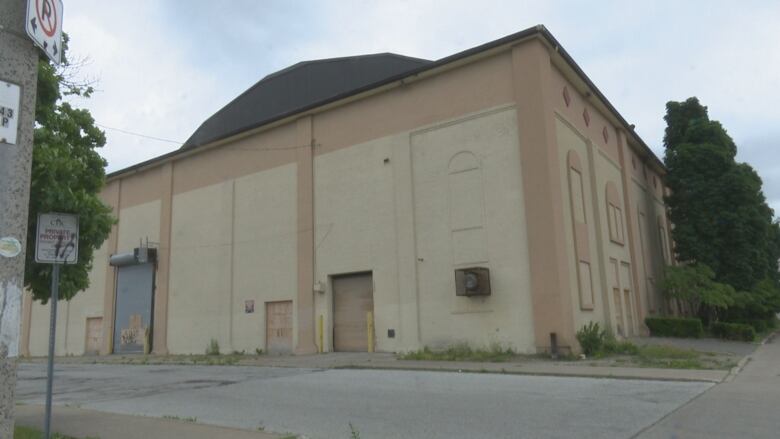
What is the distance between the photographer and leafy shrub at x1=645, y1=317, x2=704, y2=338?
25406 mm

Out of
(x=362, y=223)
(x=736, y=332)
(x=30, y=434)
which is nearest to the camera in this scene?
(x=30, y=434)

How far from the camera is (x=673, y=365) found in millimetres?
15109

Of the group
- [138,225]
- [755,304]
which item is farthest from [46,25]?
[755,304]

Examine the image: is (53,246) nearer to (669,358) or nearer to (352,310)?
(669,358)

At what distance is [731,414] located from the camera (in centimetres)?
858

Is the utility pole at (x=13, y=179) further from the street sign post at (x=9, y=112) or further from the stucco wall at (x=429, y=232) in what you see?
the stucco wall at (x=429, y=232)

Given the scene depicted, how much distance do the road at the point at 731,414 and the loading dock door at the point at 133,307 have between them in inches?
992

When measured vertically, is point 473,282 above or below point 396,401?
above

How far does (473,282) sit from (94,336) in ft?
74.4

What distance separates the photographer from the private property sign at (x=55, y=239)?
6.74 m

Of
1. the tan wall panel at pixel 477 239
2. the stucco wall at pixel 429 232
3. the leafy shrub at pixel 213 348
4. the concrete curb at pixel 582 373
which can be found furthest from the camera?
the leafy shrub at pixel 213 348

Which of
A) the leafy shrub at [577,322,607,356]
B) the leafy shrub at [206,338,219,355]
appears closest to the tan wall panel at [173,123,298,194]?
the leafy shrub at [206,338,219,355]

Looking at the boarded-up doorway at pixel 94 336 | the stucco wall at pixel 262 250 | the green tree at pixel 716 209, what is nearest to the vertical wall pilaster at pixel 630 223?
the green tree at pixel 716 209

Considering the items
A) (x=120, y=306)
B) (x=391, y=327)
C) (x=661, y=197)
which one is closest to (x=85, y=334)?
(x=120, y=306)
